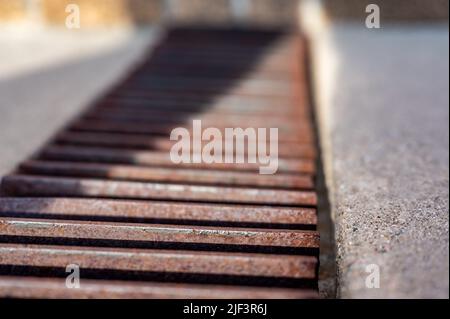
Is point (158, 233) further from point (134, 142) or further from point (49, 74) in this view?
point (49, 74)

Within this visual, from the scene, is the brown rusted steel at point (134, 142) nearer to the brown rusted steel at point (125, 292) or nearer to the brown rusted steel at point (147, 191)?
the brown rusted steel at point (147, 191)

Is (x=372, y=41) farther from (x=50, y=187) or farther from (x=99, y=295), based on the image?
(x=99, y=295)

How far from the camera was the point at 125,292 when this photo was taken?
5.51 ft

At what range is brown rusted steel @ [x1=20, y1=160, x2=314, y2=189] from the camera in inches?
93.4

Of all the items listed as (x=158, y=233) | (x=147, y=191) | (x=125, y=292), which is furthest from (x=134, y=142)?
(x=125, y=292)

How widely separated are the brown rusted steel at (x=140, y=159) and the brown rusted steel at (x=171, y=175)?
0.28ft

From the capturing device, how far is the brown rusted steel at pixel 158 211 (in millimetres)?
2074

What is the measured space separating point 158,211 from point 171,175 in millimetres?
321

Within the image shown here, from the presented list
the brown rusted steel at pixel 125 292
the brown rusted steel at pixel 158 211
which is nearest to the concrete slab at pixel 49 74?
the brown rusted steel at pixel 158 211

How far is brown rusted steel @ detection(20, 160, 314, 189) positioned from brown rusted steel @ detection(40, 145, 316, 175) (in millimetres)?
86
